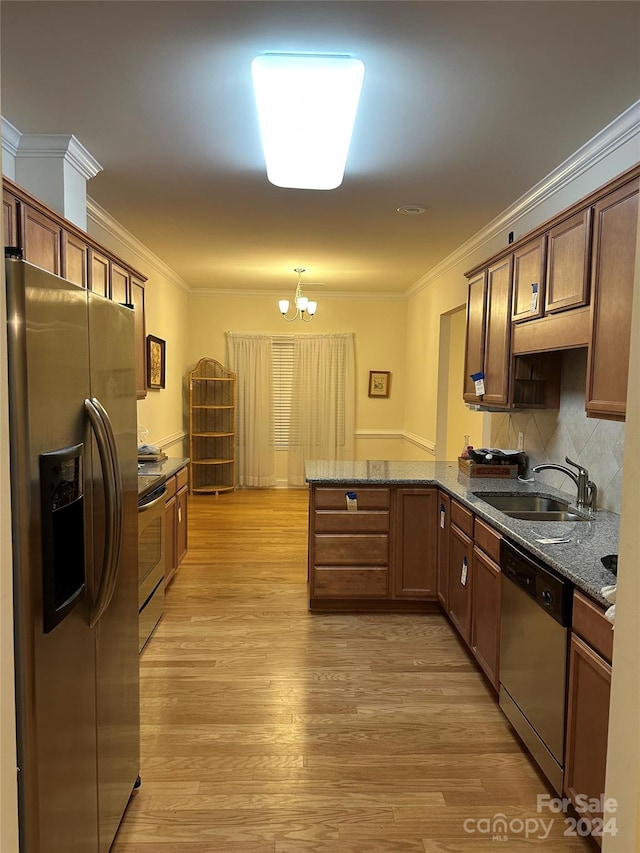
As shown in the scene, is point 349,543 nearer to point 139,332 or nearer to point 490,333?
point 490,333

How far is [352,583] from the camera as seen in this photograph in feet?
→ 12.6

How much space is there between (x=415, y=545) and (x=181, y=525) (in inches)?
75.4

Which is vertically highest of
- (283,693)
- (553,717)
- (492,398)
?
(492,398)

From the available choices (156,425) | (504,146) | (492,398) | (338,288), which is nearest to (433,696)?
(492,398)

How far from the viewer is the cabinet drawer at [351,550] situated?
3805 millimetres

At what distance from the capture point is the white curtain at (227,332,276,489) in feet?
26.4

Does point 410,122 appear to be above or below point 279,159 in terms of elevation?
above

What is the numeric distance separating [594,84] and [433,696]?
9.27 feet

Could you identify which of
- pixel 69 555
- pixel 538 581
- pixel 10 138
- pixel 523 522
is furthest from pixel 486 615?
pixel 10 138

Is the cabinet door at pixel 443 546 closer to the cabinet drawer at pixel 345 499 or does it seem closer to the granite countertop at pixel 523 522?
the granite countertop at pixel 523 522

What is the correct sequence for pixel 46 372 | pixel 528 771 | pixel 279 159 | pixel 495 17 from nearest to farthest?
pixel 46 372 → pixel 495 17 → pixel 528 771 → pixel 279 159

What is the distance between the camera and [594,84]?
2.36 metres

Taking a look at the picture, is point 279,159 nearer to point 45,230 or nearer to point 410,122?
point 410,122

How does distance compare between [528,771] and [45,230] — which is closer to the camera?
[528,771]
